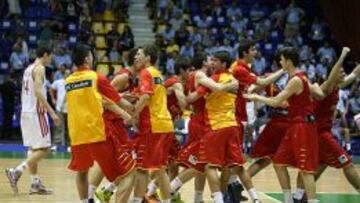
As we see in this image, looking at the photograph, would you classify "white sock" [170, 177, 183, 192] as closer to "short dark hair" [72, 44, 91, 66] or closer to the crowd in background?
"short dark hair" [72, 44, 91, 66]

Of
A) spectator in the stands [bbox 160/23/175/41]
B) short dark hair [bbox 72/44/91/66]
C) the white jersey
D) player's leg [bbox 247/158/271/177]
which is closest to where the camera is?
short dark hair [bbox 72/44/91/66]

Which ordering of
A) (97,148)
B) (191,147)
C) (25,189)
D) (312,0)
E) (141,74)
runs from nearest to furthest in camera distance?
(97,148)
(141,74)
(191,147)
(25,189)
(312,0)

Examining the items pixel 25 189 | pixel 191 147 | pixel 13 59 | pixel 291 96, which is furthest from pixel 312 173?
pixel 13 59

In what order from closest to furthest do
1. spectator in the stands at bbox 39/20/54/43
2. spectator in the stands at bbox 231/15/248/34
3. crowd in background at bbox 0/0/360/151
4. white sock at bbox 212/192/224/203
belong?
white sock at bbox 212/192/224/203
crowd in background at bbox 0/0/360/151
spectator in the stands at bbox 39/20/54/43
spectator in the stands at bbox 231/15/248/34

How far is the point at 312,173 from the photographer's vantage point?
875cm

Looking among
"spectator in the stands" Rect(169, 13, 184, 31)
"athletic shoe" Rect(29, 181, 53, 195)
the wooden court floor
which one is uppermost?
"spectator in the stands" Rect(169, 13, 184, 31)

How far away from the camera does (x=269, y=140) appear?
955 centimetres

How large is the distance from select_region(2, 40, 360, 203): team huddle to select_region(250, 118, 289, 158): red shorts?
0.01m

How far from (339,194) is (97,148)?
4.96 meters

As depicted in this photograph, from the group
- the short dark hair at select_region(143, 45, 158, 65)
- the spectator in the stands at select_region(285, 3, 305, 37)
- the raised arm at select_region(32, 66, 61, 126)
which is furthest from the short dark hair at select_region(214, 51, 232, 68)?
the spectator in the stands at select_region(285, 3, 305, 37)

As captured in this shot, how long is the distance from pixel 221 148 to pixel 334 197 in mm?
3021

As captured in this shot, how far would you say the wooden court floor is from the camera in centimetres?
1009

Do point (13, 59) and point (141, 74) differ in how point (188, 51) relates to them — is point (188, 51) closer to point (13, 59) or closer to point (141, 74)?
point (13, 59)

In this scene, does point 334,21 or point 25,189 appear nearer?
point 25,189
